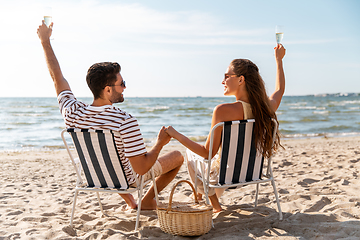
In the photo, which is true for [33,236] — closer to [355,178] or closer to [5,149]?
[355,178]

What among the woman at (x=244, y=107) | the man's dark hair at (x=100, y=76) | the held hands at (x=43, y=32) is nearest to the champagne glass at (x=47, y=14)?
the held hands at (x=43, y=32)

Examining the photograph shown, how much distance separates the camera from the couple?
259 centimetres

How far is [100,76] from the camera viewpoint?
8.52 ft

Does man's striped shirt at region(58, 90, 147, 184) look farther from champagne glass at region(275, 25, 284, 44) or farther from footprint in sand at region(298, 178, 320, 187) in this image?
footprint in sand at region(298, 178, 320, 187)

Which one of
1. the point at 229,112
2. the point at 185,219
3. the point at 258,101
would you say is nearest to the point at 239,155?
the point at 229,112

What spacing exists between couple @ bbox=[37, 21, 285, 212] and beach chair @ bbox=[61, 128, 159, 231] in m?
0.08

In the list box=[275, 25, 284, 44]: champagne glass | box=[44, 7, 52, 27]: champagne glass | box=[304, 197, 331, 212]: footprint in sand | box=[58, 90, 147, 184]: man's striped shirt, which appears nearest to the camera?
box=[58, 90, 147, 184]: man's striped shirt

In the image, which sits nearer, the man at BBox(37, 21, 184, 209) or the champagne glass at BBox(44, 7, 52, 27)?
the man at BBox(37, 21, 184, 209)

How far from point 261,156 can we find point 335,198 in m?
1.20

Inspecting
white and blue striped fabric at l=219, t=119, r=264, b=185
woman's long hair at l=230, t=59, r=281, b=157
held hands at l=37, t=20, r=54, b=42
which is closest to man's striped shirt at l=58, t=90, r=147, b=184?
held hands at l=37, t=20, r=54, b=42

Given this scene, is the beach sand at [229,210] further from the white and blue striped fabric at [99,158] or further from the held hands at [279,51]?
the held hands at [279,51]

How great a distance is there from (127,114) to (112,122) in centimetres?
14

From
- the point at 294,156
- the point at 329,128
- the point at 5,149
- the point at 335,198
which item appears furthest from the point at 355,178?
the point at 329,128

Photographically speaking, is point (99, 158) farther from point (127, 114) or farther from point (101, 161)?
point (127, 114)
